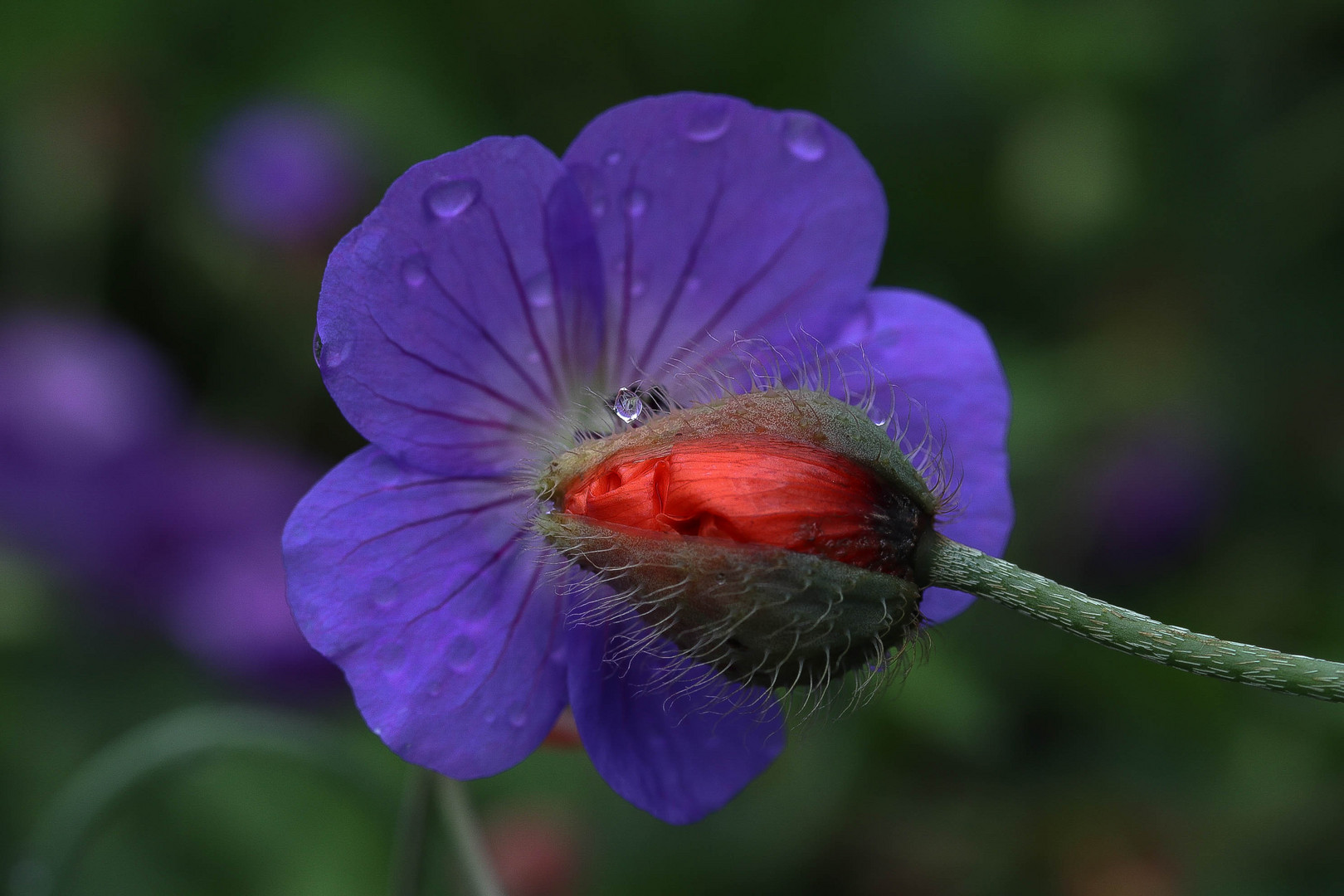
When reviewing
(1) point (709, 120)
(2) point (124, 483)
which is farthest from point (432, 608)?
(2) point (124, 483)

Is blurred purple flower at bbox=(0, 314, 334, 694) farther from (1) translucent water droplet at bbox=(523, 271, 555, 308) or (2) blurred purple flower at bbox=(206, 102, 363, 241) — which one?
(1) translucent water droplet at bbox=(523, 271, 555, 308)

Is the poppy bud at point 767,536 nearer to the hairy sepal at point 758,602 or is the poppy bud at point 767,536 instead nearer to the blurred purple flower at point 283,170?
the hairy sepal at point 758,602

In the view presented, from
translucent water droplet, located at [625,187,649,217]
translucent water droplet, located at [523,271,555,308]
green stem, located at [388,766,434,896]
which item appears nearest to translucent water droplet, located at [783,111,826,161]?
translucent water droplet, located at [625,187,649,217]

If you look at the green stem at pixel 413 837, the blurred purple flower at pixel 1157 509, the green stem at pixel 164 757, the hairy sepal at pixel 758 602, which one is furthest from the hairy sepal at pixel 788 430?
the blurred purple flower at pixel 1157 509

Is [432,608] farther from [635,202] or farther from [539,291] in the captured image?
[635,202]

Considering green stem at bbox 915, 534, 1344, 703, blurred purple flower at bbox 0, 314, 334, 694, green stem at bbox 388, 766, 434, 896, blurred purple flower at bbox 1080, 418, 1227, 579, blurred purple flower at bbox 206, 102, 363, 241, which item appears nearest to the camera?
green stem at bbox 915, 534, 1344, 703

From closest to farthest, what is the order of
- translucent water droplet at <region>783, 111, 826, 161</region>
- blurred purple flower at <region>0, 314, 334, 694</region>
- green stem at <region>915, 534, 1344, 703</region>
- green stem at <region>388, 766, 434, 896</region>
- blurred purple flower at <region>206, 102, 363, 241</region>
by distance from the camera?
green stem at <region>915, 534, 1344, 703</region>, translucent water droplet at <region>783, 111, 826, 161</region>, green stem at <region>388, 766, 434, 896</region>, blurred purple flower at <region>0, 314, 334, 694</region>, blurred purple flower at <region>206, 102, 363, 241</region>

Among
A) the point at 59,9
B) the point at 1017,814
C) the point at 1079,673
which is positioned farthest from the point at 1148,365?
the point at 59,9
